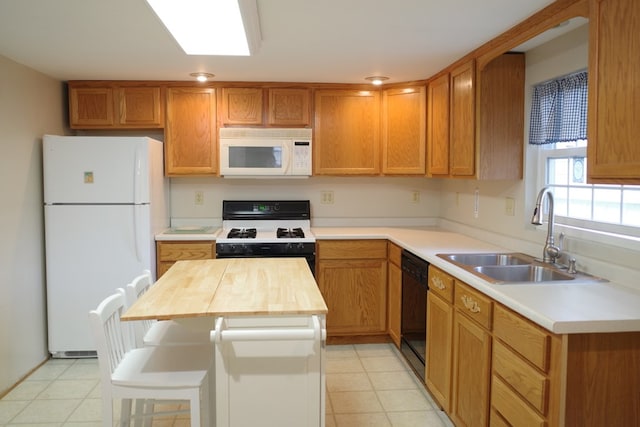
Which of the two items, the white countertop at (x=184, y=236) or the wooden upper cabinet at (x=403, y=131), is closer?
the white countertop at (x=184, y=236)

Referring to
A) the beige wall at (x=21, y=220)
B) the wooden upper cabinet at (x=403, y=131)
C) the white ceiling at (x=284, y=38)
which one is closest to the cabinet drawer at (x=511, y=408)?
the white ceiling at (x=284, y=38)

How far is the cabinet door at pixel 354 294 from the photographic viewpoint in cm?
382

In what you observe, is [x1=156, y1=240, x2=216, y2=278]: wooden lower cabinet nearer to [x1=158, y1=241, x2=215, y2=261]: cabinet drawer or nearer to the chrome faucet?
[x1=158, y1=241, x2=215, y2=261]: cabinet drawer

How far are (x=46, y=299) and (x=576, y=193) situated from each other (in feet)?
11.8

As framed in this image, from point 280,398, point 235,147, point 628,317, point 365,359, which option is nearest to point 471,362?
point 628,317

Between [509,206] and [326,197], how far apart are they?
173 cm

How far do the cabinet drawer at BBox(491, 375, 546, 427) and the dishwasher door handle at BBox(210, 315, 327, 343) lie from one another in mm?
782

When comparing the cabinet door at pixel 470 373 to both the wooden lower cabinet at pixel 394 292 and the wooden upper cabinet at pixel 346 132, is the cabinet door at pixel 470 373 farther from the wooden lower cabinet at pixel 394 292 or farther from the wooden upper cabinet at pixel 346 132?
the wooden upper cabinet at pixel 346 132

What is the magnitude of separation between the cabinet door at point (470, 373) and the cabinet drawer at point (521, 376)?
3.8 inches

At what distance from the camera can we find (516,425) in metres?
1.85

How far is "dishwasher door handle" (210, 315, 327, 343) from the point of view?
1.75m

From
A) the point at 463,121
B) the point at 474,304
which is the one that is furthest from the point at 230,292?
the point at 463,121

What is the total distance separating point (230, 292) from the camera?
2115 mm

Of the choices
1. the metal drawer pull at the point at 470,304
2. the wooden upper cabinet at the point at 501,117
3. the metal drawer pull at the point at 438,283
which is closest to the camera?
the metal drawer pull at the point at 470,304
